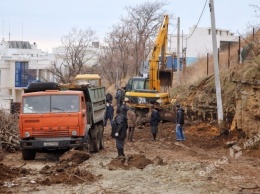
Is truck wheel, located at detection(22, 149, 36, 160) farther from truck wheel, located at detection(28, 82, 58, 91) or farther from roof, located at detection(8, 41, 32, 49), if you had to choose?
roof, located at detection(8, 41, 32, 49)

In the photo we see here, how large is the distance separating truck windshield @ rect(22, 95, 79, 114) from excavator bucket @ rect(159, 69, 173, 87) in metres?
18.5

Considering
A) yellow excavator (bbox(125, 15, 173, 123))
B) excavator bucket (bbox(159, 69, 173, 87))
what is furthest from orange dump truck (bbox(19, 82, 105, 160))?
excavator bucket (bbox(159, 69, 173, 87))

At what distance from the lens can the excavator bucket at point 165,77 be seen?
120ft

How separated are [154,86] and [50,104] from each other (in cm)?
1722

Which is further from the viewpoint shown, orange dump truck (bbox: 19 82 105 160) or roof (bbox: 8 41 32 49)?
roof (bbox: 8 41 32 49)

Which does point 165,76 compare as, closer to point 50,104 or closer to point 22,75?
point 50,104

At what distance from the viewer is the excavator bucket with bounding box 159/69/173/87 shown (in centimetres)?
3650

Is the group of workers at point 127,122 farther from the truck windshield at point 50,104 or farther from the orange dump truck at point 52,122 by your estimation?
the truck windshield at point 50,104

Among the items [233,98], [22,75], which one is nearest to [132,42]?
[22,75]

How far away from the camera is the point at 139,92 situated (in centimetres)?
3209

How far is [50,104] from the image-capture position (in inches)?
715

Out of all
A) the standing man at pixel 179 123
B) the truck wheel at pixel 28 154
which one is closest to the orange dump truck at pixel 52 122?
the truck wheel at pixel 28 154

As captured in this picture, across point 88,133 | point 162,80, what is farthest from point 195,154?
point 162,80

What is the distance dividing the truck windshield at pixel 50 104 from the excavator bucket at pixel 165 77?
60.7 feet
